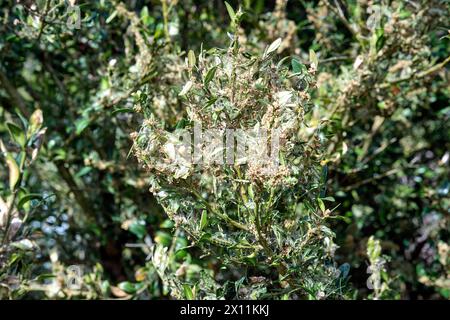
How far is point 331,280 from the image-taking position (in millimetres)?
1872

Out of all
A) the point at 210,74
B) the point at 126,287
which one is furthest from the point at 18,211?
the point at 210,74

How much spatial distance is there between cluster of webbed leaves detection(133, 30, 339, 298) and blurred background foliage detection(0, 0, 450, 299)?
0.21m

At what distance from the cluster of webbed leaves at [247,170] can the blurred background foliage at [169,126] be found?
0.68 feet

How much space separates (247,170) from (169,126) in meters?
0.69

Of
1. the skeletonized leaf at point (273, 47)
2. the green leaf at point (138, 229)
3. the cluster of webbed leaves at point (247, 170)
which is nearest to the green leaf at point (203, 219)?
the cluster of webbed leaves at point (247, 170)

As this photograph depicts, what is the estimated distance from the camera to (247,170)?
1.61 m

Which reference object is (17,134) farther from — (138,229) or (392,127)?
(392,127)

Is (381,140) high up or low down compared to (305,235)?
up

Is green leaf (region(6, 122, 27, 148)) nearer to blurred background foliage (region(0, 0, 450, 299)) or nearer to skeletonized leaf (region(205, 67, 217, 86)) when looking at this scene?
blurred background foliage (region(0, 0, 450, 299))

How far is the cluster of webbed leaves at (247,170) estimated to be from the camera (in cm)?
165

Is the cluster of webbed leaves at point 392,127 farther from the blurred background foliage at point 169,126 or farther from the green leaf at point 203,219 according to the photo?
the green leaf at point 203,219

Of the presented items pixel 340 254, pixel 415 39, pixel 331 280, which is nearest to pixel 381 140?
pixel 340 254

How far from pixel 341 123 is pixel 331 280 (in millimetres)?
767

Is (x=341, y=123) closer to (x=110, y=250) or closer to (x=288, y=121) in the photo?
(x=288, y=121)
